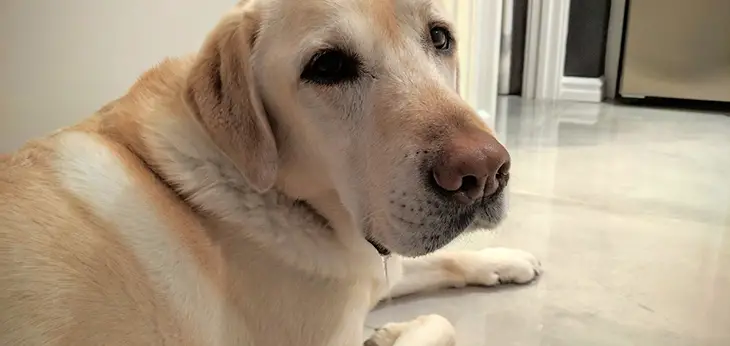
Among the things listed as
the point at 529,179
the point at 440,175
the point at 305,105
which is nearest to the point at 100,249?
the point at 305,105

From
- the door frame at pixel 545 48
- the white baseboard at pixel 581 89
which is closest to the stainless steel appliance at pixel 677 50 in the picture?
the white baseboard at pixel 581 89

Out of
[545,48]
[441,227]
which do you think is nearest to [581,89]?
[545,48]

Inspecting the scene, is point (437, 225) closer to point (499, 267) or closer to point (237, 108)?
point (237, 108)

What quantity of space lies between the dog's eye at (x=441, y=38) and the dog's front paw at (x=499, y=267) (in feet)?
2.19

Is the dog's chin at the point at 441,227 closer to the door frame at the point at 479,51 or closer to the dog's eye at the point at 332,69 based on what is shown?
the dog's eye at the point at 332,69

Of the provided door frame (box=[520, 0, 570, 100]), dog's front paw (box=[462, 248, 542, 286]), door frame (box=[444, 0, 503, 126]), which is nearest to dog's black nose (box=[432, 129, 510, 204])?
dog's front paw (box=[462, 248, 542, 286])

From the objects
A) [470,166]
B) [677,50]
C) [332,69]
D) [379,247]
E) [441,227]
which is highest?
[332,69]

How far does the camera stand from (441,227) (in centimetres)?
105

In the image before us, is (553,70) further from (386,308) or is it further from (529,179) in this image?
(386,308)

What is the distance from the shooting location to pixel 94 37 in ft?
5.09

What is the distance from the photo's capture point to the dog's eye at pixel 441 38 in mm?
1215

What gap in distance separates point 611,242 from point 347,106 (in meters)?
1.17

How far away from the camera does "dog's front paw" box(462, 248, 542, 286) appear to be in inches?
68.3

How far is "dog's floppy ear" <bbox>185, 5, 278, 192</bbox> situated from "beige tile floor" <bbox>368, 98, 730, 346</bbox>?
636 millimetres
